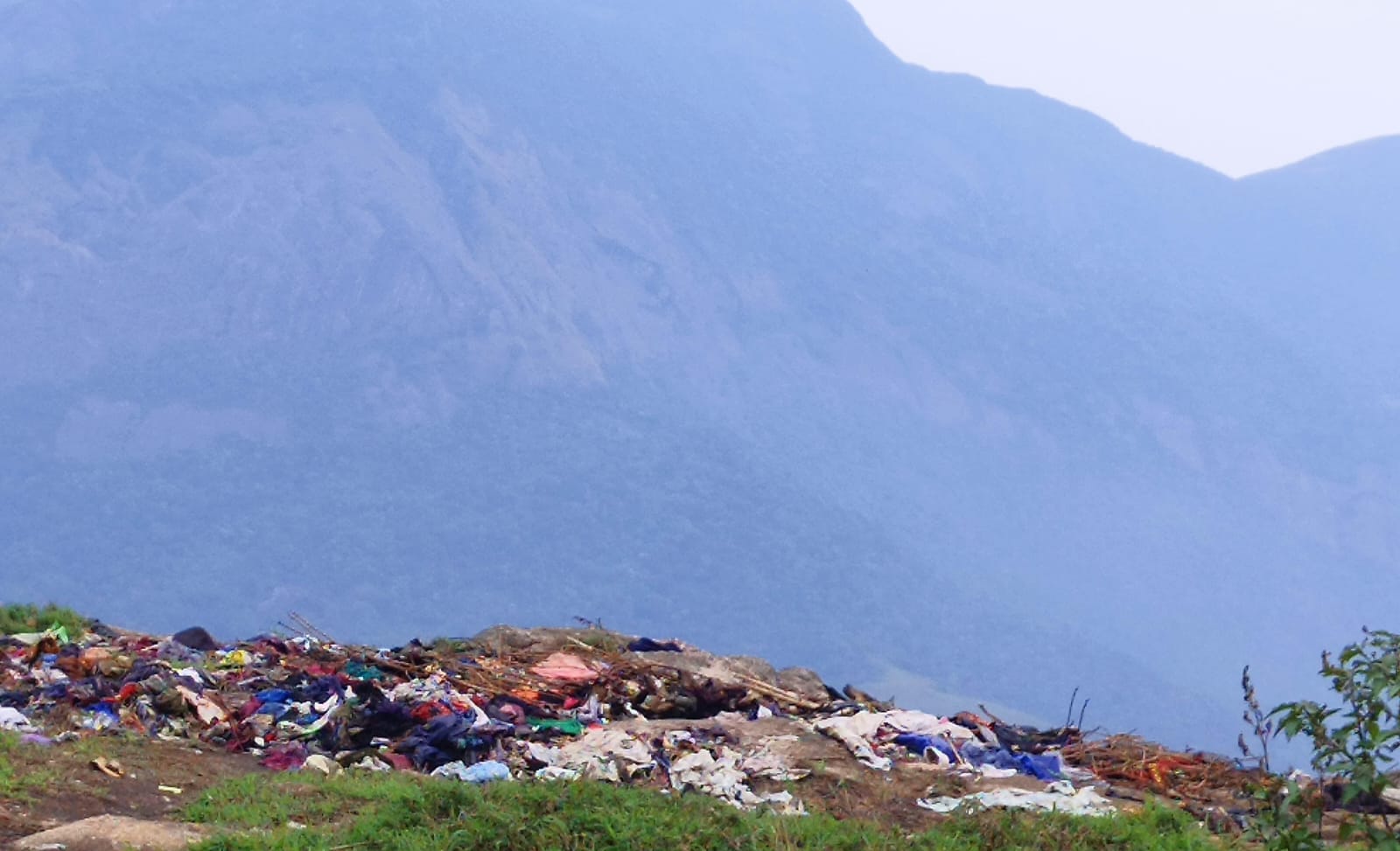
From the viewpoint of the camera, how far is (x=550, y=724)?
31.0 feet

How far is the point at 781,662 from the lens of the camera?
2721 inches

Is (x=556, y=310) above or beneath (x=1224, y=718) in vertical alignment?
above

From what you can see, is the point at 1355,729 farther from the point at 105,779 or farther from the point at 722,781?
the point at 105,779

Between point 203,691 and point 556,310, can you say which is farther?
point 556,310

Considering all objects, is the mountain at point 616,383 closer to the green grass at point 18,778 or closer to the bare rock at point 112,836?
the green grass at point 18,778

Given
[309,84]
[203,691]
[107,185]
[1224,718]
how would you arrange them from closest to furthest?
[203,691]
[1224,718]
[107,185]
[309,84]

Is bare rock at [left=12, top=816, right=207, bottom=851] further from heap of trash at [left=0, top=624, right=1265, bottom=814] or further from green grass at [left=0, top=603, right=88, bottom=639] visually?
green grass at [left=0, top=603, right=88, bottom=639]

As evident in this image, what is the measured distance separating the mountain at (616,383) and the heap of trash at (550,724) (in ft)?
179

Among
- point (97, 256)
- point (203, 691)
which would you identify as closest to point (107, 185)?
point (97, 256)

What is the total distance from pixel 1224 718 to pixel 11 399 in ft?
210

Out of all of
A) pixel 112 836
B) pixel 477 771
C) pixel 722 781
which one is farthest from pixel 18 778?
pixel 722 781

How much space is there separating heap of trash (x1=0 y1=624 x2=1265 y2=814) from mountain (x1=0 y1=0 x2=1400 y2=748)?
54442 millimetres

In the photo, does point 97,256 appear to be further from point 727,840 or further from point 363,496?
point 727,840

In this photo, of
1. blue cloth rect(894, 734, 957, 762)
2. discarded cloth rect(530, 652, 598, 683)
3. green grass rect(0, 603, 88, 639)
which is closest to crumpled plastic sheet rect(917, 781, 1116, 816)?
blue cloth rect(894, 734, 957, 762)
